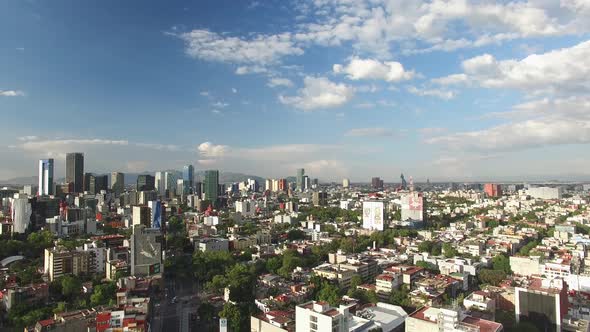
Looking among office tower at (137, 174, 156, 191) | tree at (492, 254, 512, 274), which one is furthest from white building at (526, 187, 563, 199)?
office tower at (137, 174, 156, 191)

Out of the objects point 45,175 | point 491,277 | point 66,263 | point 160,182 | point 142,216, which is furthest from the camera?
point 160,182

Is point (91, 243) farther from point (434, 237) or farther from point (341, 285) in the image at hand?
point (434, 237)

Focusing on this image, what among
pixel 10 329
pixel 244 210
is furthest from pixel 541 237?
pixel 10 329

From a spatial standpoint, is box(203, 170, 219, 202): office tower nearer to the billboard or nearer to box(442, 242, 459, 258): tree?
the billboard

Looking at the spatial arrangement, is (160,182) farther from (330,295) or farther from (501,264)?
(330,295)

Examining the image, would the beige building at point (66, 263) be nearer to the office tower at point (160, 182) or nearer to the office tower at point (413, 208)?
the office tower at point (413, 208)

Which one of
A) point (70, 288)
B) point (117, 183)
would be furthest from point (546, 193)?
point (117, 183)
